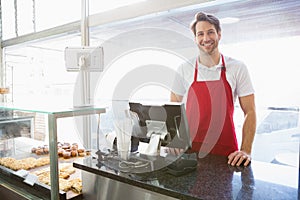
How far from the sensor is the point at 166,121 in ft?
4.00

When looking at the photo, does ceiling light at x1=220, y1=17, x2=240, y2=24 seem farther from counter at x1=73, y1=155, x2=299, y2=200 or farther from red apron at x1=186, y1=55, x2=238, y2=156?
counter at x1=73, y1=155, x2=299, y2=200

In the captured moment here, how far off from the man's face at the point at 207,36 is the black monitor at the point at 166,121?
2.57ft

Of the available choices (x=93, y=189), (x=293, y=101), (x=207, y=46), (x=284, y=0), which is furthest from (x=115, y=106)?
(x=284, y=0)

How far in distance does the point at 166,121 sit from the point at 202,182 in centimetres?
34

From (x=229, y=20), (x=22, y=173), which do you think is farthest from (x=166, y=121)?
(x=229, y=20)

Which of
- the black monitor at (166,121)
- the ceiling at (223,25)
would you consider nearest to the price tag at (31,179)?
the black monitor at (166,121)

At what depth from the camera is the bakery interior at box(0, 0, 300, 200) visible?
1.17 metres

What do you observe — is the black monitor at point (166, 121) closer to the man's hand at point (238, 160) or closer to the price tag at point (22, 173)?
the man's hand at point (238, 160)

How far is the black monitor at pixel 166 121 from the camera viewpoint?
1.18 meters

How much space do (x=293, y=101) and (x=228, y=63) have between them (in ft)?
1.94

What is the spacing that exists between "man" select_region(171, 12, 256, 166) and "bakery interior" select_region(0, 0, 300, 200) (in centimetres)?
25

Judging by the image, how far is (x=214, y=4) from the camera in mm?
1935

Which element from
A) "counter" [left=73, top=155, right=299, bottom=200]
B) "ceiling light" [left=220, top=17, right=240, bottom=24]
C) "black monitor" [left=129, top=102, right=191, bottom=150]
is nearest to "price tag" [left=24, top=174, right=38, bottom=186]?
"counter" [left=73, top=155, right=299, bottom=200]

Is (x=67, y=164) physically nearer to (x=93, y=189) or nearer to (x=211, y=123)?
(x=93, y=189)
